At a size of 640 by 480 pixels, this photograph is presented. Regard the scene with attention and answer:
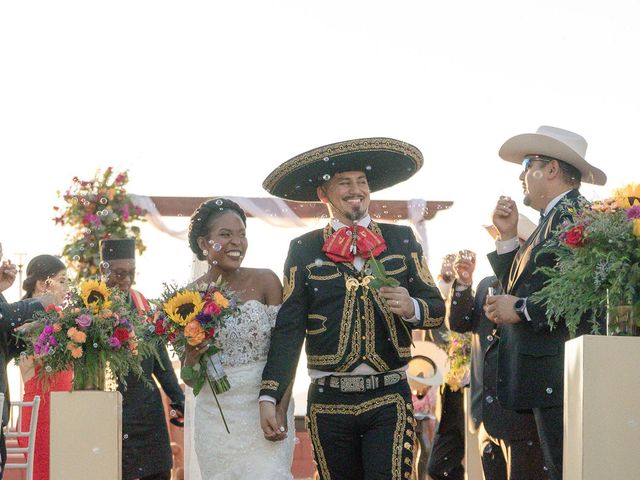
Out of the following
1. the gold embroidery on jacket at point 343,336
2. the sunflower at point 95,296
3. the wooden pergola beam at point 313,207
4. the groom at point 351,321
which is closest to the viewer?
the groom at point 351,321

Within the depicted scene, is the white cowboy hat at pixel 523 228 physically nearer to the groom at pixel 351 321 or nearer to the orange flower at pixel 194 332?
the groom at pixel 351 321

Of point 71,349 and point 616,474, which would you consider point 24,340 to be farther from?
point 616,474

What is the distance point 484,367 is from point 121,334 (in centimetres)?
239

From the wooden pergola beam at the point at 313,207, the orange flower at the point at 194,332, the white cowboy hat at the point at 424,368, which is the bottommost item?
the white cowboy hat at the point at 424,368

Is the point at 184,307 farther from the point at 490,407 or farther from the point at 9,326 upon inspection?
the point at 490,407

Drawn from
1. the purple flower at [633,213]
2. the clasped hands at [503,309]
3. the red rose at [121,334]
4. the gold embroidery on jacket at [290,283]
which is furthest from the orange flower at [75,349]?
the purple flower at [633,213]

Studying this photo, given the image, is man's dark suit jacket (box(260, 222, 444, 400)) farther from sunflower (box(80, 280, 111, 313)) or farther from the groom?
sunflower (box(80, 280, 111, 313))

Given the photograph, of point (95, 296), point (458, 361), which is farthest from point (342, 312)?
point (458, 361)

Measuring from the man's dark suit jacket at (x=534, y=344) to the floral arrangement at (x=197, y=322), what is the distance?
1.61 m

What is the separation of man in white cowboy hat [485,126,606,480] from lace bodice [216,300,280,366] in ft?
4.47

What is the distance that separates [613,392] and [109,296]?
401cm

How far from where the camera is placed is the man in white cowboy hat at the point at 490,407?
7.29 m

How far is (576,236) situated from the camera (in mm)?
6191

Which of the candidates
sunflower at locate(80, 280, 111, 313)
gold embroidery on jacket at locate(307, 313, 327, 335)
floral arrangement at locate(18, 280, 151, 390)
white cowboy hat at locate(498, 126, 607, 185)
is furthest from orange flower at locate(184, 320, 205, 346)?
white cowboy hat at locate(498, 126, 607, 185)
